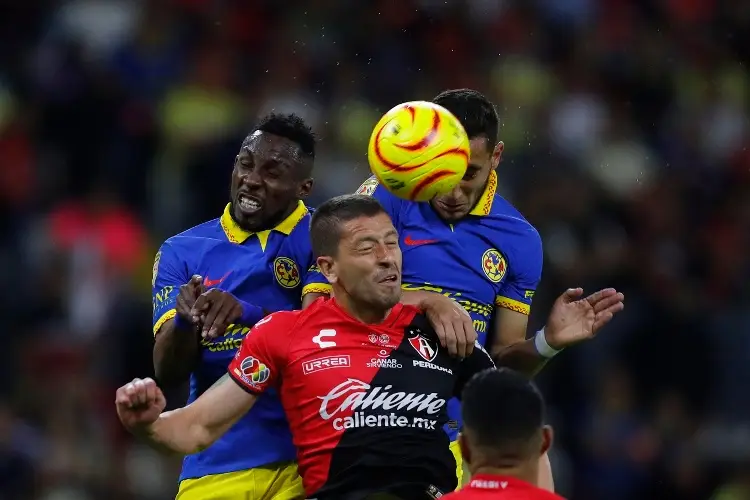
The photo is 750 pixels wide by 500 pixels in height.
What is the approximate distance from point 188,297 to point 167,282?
0.58m

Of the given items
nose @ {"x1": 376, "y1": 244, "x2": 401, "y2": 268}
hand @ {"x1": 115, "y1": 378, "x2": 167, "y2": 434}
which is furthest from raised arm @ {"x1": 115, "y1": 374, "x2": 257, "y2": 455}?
nose @ {"x1": 376, "y1": 244, "x2": 401, "y2": 268}

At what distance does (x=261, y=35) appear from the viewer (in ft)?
48.4

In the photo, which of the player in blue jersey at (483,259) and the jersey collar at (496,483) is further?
the player in blue jersey at (483,259)

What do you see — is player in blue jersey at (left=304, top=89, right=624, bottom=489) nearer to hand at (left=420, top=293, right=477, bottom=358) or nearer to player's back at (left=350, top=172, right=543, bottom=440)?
player's back at (left=350, top=172, right=543, bottom=440)

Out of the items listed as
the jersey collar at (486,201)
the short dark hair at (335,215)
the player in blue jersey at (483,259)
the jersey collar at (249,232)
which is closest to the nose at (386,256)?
the short dark hair at (335,215)

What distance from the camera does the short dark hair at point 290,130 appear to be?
705cm

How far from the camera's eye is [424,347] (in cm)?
636

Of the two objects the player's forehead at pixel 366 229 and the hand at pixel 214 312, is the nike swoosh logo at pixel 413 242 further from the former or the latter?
the hand at pixel 214 312

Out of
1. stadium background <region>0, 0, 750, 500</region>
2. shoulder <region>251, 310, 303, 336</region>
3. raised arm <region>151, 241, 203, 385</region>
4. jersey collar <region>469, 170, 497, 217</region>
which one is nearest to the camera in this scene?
shoulder <region>251, 310, 303, 336</region>

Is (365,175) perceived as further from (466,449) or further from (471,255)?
(466,449)

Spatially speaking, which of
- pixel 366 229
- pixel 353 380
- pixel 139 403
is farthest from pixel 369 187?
pixel 139 403

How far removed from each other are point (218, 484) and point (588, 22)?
9910mm

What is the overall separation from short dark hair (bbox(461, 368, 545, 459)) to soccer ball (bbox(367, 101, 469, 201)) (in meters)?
1.56

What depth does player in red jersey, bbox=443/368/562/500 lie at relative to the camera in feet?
15.9
